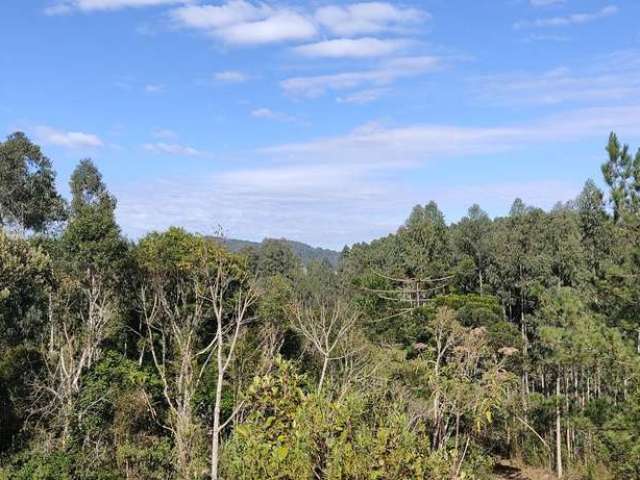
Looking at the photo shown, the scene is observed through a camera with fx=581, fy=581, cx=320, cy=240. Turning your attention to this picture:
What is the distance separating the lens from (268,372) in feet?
12.1

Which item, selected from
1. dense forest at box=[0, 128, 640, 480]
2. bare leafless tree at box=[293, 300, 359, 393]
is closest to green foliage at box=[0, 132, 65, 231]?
dense forest at box=[0, 128, 640, 480]

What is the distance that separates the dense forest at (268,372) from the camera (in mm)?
2953

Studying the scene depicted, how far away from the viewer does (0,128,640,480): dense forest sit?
295 cm

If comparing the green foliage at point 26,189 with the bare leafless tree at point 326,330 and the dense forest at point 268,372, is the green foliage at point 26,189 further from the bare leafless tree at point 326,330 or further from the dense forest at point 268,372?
the bare leafless tree at point 326,330

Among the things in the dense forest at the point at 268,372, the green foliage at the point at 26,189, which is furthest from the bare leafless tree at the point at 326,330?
the green foliage at the point at 26,189

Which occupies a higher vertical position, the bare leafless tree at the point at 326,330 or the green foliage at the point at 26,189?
the green foliage at the point at 26,189

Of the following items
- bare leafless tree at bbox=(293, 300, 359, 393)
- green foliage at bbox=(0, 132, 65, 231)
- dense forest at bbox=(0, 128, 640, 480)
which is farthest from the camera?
green foliage at bbox=(0, 132, 65, 231)

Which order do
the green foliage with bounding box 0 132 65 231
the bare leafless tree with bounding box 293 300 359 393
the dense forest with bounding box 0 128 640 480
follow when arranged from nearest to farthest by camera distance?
the dense forest with bounding box 0 128 640 480 < the bare leafless tree with bounding box 293 300 359 393 < the green foliage with bounding box 0 132 65 231

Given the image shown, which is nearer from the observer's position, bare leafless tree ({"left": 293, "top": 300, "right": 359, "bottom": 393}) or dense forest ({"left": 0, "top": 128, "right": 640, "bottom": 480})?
dense forest ({"left": 0, "top": 128, "right": 640, "bottom": 480})

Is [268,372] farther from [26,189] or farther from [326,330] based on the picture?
[26,189]

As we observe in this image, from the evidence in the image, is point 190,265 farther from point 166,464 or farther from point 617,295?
point 617,295

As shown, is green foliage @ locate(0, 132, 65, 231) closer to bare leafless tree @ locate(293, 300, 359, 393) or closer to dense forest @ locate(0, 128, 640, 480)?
dense forest @ locate(0, 128, 640, 480)

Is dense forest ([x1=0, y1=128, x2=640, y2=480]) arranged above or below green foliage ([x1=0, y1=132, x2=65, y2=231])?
below

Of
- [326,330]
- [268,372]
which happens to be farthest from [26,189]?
[268,372]
